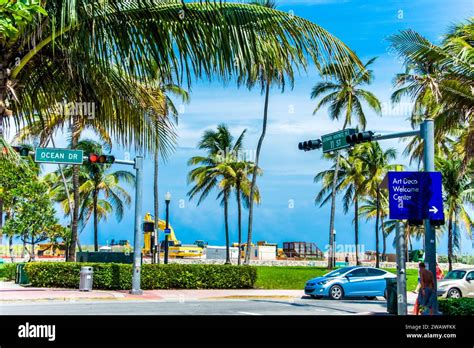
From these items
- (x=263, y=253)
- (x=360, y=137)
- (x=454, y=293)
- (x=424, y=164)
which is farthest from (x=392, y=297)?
(x=263, y=253)

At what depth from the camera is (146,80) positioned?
8.04 metres

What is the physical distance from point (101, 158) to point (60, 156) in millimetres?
1575

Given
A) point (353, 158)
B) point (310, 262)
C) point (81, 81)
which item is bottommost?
point (310, 262)

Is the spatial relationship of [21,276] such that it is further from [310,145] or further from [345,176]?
[345,176]

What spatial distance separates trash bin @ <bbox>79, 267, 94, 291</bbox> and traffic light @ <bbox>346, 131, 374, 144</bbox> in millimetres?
12055

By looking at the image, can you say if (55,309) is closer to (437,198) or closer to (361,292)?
(437,198)

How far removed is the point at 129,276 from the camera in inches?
1046

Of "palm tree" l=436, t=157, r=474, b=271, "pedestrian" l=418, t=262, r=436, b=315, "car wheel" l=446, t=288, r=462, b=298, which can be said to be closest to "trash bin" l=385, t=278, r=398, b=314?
"pedestrian" l=418, t=262, r=436, b=315

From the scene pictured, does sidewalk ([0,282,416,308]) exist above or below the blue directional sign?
below

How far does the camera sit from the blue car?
25.7 m

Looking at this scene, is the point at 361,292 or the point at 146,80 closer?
the point at 146,80

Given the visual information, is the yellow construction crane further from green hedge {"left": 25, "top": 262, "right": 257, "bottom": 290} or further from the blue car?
the blue car
